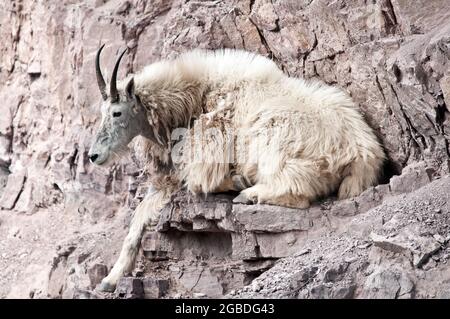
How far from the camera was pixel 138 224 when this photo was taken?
10750 millimetres

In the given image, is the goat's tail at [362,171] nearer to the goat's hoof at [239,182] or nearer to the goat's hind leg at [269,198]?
the goat's hind leg at [269,198]

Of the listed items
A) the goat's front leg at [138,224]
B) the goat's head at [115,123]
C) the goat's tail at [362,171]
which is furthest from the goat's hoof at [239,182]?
the goat's head at [115,123]

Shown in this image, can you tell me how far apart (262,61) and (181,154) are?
157cm

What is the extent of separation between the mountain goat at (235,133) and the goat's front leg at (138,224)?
0.04 feet

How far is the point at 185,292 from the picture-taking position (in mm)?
10281

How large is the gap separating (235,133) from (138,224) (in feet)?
5.42

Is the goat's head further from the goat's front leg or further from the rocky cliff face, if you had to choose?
the rocky cliff face

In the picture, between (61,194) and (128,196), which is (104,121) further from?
(61,194)

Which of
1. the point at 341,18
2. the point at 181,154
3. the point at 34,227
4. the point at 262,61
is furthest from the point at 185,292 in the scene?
the point at 34,227

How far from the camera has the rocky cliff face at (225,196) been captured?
8.47 meters

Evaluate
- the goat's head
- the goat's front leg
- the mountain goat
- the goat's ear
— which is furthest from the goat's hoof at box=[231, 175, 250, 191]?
the goat's ear

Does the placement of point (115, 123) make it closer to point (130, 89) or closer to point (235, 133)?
point (130, 89)

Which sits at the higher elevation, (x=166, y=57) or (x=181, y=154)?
(x=166, y=57)

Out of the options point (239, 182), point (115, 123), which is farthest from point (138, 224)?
point (239, 182)
